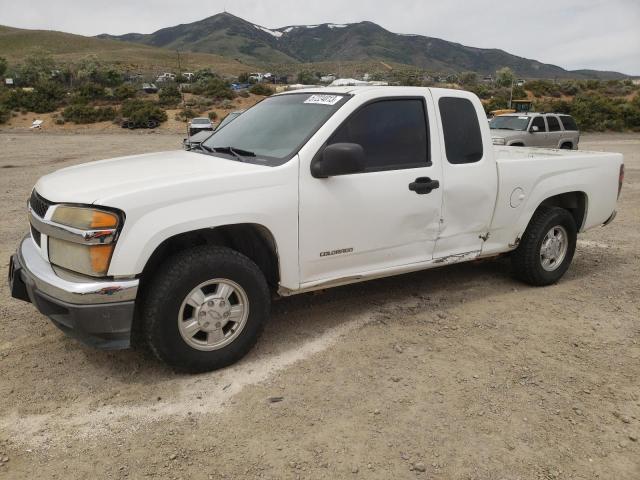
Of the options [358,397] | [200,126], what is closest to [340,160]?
[358,397]

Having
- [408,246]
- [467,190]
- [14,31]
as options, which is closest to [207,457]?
[408,246]

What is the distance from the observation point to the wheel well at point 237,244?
11.0 feet

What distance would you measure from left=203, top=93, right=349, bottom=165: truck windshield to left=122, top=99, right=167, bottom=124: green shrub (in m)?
29.5

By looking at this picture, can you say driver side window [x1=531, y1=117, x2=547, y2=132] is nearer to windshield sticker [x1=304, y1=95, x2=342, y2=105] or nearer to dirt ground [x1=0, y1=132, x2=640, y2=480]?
dirt ground [x1=0, y1=132, x2=640, y2=480]

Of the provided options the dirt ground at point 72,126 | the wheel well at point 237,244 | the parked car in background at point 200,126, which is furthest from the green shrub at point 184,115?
the wheel well at point 237,244

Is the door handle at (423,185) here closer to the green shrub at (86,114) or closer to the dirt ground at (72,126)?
the dirt ground at (72,126)

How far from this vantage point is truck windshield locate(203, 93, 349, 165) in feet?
12.0

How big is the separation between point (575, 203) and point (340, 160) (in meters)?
3.24

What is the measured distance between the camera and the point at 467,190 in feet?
14.1

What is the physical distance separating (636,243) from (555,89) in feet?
147

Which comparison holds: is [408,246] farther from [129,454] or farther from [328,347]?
[129,454]

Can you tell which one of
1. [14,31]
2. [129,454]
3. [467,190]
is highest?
[14,31]

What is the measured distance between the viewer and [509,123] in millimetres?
16188

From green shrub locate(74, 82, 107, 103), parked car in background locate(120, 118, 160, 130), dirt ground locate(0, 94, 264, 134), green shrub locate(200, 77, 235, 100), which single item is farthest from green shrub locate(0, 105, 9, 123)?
green shrub locate(200, 77, 235, 100)
